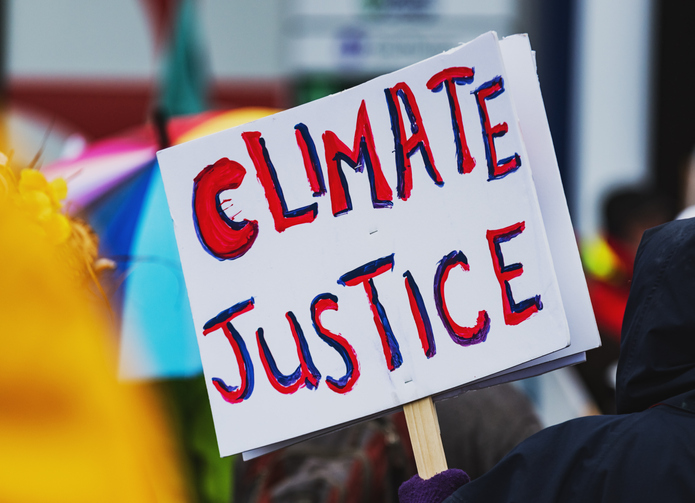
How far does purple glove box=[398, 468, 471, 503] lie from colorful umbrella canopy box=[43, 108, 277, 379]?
37.5 inches

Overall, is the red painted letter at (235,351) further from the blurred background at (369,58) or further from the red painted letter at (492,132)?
the blurred background at (369,58)

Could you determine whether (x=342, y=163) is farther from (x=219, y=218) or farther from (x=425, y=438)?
(x=425, y=438)

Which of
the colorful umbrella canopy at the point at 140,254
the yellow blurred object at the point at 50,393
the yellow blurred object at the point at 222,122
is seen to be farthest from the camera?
the yellow blurred object at the point at 222,122

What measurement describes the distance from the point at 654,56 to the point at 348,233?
17.2 feet

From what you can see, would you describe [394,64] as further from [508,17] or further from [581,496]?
[581,496]

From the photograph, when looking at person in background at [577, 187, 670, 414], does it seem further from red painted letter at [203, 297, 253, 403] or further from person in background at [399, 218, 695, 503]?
red painted letter at [203, 297, 253, 403]

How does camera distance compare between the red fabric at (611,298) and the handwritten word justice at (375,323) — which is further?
the red fabric at (611,298)

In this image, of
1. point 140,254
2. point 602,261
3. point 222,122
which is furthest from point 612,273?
point 140,254

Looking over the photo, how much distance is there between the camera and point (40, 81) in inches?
224

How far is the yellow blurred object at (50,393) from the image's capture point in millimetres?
1332

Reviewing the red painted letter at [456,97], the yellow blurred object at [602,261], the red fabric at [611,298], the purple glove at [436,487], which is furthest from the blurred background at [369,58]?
the purple glove at [436,487]


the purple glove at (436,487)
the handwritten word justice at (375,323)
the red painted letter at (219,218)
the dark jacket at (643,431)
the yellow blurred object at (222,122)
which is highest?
the yellow blurred object at (222,122)

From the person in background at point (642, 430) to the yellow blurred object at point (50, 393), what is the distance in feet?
1.91

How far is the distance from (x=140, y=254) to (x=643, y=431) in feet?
4.70
